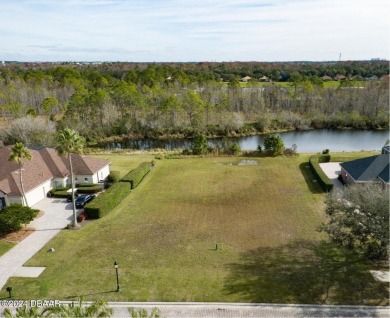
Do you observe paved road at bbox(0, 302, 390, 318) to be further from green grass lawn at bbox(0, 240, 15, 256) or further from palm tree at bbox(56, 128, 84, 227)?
palm tree at bbox(56, 128, 84, 227)

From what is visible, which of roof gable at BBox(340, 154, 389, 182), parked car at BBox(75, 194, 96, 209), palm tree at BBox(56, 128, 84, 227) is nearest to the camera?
palm tree at BBox(56, 128, 84, 227)

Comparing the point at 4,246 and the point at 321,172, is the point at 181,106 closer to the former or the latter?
the point at 321,172

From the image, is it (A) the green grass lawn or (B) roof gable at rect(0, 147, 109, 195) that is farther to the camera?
(B) roof gable at rect(0, 147, 109, 195)

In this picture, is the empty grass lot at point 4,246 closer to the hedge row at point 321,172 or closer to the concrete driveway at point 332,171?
the hedge row at point 321,172

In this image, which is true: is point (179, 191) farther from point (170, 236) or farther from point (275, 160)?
point (275, 160)

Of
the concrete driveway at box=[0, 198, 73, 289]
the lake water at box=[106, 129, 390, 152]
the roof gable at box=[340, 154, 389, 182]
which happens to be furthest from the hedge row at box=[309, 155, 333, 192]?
the concrete driveway at box=[0, 198, 73, 289]

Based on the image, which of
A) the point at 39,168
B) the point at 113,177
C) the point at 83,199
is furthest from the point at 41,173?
the point at 113,177
